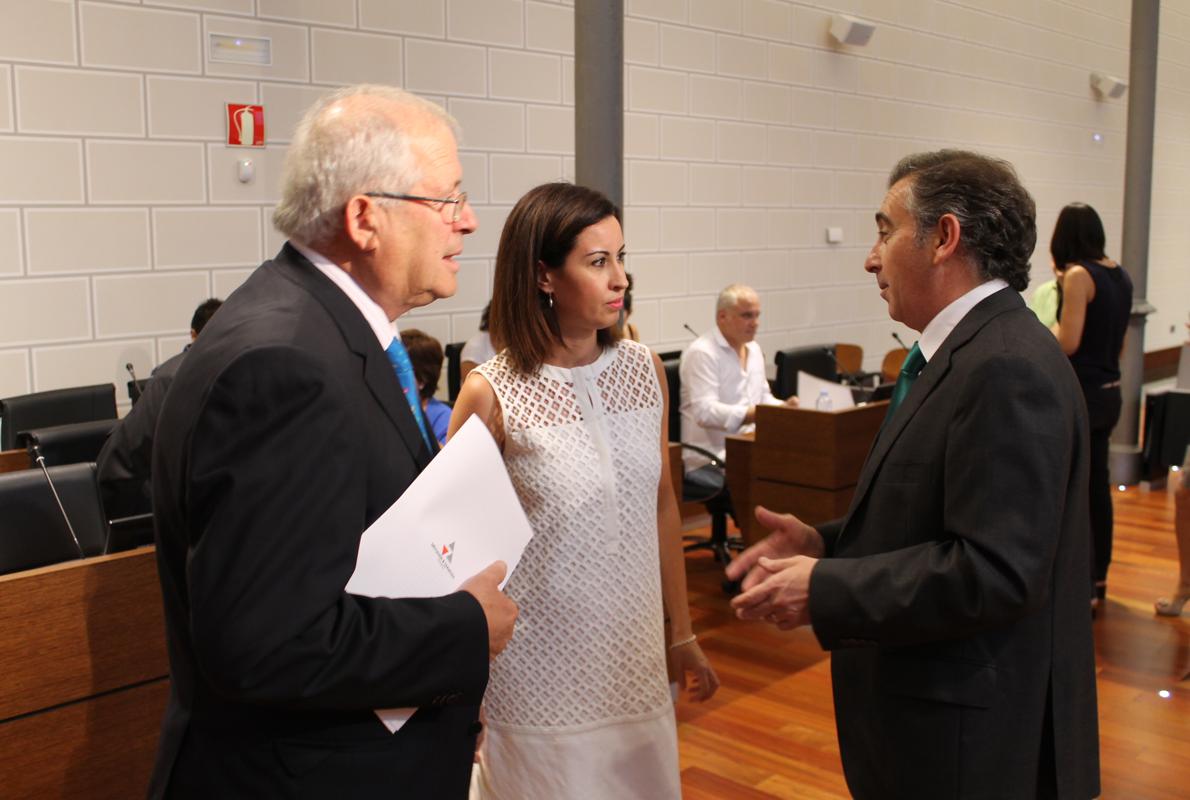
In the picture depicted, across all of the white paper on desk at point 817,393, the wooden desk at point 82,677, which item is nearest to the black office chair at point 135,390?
the wooden desk at point 82,677

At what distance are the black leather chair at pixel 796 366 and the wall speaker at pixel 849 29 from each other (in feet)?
7.66

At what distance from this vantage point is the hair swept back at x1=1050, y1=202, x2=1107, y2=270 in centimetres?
464

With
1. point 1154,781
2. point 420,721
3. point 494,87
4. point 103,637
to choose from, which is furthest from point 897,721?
point 494,87

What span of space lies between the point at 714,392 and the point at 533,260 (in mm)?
3075

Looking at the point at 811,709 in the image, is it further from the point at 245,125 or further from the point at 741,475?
the point at 245,125

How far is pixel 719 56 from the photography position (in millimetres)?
6852

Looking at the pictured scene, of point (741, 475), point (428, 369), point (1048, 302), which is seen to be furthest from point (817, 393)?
point (428, 369)

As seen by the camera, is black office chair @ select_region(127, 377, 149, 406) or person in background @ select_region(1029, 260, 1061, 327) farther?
person in background @ select_region(1029, 260, 1061, 327)

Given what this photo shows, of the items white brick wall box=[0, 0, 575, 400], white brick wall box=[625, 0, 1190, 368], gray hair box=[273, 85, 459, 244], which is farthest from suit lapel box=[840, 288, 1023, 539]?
white brick wall box=[625, 0, 1190, 368]

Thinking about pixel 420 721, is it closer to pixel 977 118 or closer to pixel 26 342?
pixel 26 342

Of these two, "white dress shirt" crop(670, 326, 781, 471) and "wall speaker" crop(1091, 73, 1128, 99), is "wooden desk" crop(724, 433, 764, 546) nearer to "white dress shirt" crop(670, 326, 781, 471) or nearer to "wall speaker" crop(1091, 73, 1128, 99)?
"white dress shirt" crop(670, 326, 781, 471)

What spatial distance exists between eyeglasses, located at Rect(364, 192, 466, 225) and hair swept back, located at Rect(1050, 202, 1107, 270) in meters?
3.87

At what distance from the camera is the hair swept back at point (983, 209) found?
5.24 ft

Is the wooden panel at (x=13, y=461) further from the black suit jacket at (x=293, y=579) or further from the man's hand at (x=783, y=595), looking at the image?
the man's hand at (x=783, y=595)
